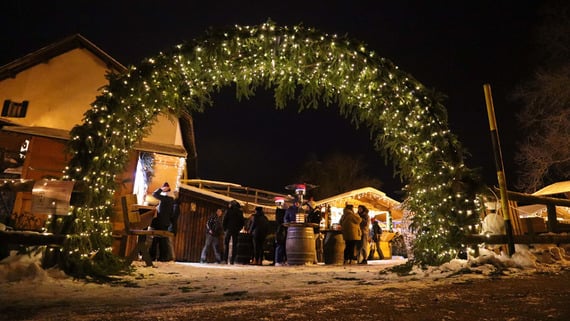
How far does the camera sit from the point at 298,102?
8.05 metres

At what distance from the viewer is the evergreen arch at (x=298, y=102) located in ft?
21.1

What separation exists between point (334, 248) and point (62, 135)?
8978 mm

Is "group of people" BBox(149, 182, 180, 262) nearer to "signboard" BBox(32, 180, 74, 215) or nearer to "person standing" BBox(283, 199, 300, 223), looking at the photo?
"person standing" BBox(283, 199, 300, 223)

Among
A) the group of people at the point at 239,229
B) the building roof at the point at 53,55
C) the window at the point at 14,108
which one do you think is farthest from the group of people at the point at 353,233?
the window at the point at 14,108

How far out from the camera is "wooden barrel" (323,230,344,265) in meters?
11.6

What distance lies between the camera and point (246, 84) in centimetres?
790

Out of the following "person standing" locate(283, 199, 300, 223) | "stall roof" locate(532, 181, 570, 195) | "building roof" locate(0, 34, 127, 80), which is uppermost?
"building roof" locate(0, 34, 127, 80)

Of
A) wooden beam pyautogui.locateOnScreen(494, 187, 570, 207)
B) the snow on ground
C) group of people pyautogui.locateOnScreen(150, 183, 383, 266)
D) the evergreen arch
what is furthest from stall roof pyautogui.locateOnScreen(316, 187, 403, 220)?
the snow on ground

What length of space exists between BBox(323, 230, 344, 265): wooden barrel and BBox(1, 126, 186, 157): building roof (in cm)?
A: 548

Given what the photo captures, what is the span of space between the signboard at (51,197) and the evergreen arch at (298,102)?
0.38m

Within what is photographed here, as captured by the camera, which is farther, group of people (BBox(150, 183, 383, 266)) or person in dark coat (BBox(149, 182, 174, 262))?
group of people (BBox(150, 183, 383, 266))

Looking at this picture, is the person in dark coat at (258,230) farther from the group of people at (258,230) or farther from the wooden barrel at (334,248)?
the wooden barrel at (334,248)

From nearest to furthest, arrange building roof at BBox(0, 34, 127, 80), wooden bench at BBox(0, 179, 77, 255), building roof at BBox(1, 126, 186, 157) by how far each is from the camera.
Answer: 1. wooden bench at BBox(0, 179, 77, 255)
2. building roof at BBox(1, 126, 186, 157)
3. building roof at BBox(0, 34, 127, 80)

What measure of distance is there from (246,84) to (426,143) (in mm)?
3864
